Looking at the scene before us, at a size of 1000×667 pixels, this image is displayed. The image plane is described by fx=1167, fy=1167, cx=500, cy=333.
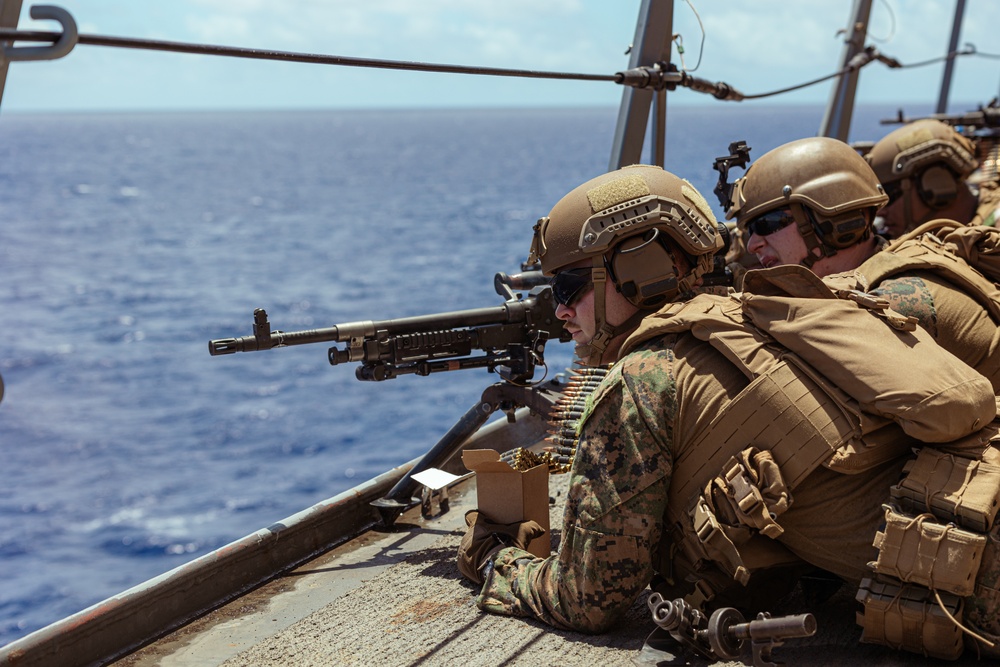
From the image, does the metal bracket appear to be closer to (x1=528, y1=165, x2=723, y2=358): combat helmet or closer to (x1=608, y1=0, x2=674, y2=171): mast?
(x1=528, y1=165, x2=723, y2=358): combat helmet

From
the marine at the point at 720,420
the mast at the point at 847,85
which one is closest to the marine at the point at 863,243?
the marine at the point at 720,420

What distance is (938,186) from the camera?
656 centimetres

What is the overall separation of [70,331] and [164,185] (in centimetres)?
6093

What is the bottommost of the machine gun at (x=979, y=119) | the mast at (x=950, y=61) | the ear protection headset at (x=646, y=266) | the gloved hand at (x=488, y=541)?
the gloved hand at (x=488, y=541)

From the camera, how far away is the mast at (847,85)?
32.8ft

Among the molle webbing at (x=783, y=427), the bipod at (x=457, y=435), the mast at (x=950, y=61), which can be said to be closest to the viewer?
the molle webbing at (x=783, y=427)

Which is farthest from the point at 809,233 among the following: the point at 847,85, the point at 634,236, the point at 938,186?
the point at 847,85

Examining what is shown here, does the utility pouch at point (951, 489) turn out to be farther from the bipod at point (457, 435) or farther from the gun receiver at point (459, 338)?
the gun receiver at point (459, 338)

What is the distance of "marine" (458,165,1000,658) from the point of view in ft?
10.2

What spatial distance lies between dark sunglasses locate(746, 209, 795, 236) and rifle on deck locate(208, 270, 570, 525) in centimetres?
102

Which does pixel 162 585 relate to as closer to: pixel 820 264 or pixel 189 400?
pixel 820 264

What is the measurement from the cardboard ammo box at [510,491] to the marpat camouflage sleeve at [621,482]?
0.67m

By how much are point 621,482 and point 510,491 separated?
0.85m

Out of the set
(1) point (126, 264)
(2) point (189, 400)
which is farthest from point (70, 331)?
(1) point (126, 264)
